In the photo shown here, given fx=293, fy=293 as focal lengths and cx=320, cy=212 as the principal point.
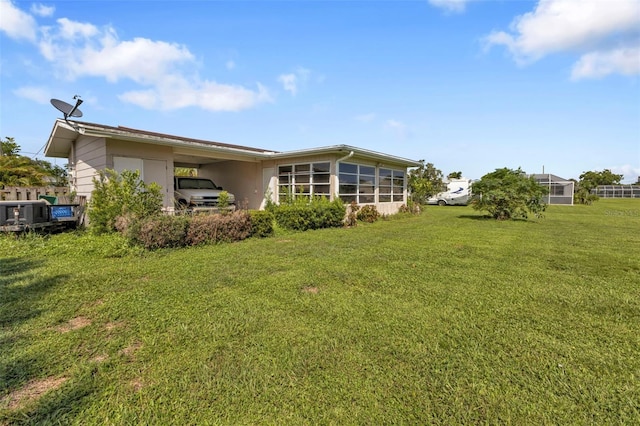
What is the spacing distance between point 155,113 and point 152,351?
50.5 ft

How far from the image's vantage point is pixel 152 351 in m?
2.53

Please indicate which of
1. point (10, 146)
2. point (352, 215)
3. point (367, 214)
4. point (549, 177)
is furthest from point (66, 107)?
point (549, 177)

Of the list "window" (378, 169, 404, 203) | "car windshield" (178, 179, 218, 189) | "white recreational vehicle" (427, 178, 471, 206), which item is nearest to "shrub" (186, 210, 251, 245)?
"car windshield" (178, 179, 218, 189)

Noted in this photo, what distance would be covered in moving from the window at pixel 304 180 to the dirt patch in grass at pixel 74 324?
29.7 ft

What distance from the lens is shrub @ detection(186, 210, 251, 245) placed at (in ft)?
22.2

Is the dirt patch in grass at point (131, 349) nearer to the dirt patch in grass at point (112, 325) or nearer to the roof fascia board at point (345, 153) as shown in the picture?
the dirt patch in grass at point (112, 325)

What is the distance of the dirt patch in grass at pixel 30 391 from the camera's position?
6.36ft

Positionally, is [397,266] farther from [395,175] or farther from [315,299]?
[395,175]

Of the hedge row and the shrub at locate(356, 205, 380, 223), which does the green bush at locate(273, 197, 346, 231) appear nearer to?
the hedge row

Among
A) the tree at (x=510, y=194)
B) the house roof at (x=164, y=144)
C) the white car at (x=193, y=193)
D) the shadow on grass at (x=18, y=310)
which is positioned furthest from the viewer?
the tree at (x=510, y=194)

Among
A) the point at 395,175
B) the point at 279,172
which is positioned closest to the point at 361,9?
the point at 279,172

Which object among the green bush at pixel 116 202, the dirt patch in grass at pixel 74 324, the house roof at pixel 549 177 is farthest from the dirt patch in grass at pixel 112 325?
the house roof at pixel 549 177

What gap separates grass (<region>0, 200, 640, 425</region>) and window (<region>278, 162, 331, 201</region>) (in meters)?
7.04

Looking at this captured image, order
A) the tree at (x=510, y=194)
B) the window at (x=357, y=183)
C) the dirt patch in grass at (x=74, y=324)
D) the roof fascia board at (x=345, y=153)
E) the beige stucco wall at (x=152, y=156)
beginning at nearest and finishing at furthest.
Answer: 1. the dirt patch in grass at (x=74, y=324)
2. the beige stucco wall at (x=152, y=156)
3. the roof fascia board at (x=345, y=153)
4. the window at (x=357, y=183)
5. the tree at (x=510, y=194)
